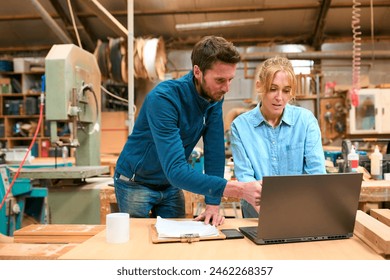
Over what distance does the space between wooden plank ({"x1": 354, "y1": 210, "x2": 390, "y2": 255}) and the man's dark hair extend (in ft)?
2.06

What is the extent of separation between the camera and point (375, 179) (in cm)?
228

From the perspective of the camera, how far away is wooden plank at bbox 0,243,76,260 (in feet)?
3.66

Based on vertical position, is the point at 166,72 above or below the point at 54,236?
above

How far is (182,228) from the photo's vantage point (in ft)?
3.86

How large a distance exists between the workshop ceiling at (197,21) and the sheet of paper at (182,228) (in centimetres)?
366

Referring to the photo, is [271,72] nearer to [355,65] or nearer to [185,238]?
[185,238]

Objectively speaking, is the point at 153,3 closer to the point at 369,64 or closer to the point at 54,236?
the point at 369,64

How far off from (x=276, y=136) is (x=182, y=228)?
20.6 inches

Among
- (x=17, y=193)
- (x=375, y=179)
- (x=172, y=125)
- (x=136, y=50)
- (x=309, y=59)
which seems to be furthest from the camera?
(x=309, y=59)

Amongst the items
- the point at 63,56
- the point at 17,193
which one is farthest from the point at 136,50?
the point at 63,56

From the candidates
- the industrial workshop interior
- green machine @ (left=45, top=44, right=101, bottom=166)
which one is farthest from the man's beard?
green machine @ (left=45, top=44, right=101, bottom=166)

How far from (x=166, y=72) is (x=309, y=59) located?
6.48 feet

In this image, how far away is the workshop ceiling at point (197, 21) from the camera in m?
4.90

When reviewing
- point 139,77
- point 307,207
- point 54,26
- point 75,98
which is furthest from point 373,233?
point 54,26
